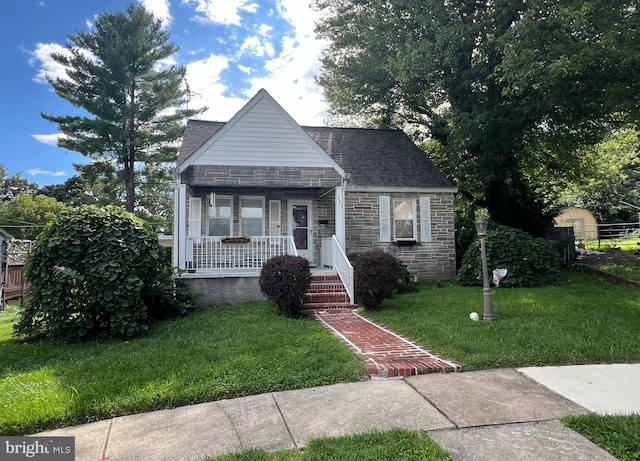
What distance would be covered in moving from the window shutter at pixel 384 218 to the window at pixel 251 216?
3.88 metres

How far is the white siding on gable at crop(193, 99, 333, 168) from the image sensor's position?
1003 centimetres

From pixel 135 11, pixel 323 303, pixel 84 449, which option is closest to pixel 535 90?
pixel 323 303

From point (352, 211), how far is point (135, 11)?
64.7 ft

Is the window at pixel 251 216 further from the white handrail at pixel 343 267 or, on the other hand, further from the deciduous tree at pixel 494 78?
the deciduous tree at pixel 494 78

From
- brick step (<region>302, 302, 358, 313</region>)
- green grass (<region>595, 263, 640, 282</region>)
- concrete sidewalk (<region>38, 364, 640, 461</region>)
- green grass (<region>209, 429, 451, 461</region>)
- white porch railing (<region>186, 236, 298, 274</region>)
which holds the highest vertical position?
white porch railing (<region>186, 236, 298, 274</region>)

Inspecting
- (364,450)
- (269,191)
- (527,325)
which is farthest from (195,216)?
(364,450)

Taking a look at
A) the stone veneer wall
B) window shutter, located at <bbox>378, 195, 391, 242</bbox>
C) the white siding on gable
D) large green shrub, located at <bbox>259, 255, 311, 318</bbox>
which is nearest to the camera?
large green shrub, located at <bbox>259, 255, 311, 318</bbox>

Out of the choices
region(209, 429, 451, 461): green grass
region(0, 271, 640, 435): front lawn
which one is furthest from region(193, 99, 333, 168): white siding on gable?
region(209, 429, 451, 461): green grass

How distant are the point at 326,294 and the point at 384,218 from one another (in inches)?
175

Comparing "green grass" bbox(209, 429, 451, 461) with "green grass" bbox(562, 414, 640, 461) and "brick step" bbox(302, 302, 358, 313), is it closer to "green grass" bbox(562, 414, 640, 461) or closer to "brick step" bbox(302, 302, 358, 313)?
"green grass" bbox(562, 414, 640, 461)

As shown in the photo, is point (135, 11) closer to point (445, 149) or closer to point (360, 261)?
point (445, 149)

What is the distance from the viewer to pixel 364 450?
2.80m

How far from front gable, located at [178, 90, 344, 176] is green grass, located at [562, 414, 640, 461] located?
26.4 ft

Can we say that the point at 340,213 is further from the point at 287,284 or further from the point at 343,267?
the point at 287,284
